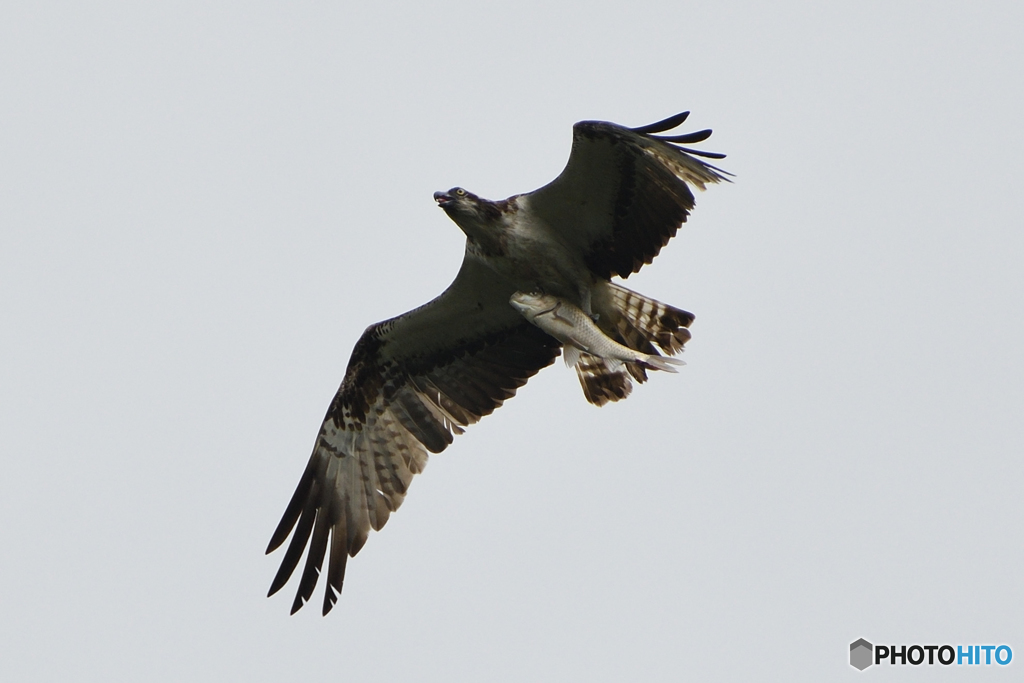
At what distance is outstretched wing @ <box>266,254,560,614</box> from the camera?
9.31m

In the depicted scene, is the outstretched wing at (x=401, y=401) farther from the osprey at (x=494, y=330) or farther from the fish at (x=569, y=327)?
the fish at (x=569, y=327)

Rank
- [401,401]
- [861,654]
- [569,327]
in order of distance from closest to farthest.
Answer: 1. [569,327]
2. [401,401]
3. [861,654]

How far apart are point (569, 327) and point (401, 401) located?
5.58 feet

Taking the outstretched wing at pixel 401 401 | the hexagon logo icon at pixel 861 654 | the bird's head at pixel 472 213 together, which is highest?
the bird's head at pixel 472 213

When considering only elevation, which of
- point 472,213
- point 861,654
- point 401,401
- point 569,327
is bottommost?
point 861,654

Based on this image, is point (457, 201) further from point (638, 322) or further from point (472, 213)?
point (638, 322)

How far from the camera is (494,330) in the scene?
951 centimetres

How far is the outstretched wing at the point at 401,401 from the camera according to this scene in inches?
367

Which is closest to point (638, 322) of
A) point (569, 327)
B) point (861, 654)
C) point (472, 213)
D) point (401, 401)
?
point (569, 327)

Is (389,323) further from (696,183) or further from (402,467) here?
(696,183)

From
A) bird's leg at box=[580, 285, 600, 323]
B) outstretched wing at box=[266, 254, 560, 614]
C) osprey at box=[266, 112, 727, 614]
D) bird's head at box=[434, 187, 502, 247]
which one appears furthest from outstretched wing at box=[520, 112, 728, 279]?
outstretched wing at box=[266, 254, 560, 614]

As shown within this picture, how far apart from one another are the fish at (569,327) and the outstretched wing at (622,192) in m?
0.41

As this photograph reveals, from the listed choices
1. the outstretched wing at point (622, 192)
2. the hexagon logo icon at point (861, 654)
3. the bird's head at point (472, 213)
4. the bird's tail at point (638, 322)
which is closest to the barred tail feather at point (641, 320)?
the bird's tail at point (638, 322)

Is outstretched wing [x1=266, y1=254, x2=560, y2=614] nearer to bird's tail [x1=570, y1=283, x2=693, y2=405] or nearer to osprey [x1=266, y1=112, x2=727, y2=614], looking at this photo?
osprey [x1=266, y1=112, x2=727, y2=614]
